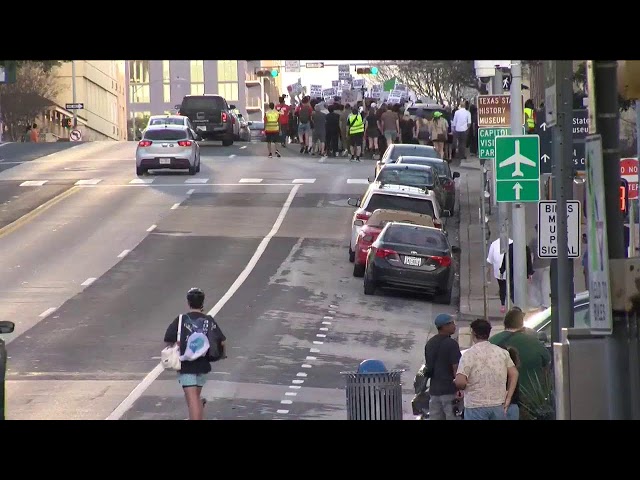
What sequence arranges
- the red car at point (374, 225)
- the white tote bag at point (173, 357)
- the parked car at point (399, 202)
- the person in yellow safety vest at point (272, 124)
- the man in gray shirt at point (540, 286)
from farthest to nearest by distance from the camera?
the person in yellow safety vest at point (272, 124)
the parked car at point (399, 202)
the red car at point (374, 225)
the man in gray shirt at point (540, 286)
the white tote bag at point (173, 357)

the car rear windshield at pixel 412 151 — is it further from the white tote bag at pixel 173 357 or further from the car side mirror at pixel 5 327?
the car side mirror at pixel 5 327

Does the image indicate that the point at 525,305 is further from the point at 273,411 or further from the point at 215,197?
the point at 215,197

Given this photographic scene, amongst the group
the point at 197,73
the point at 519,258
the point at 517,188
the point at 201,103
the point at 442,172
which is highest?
the point at 197,73

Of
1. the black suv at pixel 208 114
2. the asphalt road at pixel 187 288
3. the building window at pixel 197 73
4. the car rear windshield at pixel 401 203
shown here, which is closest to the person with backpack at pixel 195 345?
the asphalt road at pixel 187 288

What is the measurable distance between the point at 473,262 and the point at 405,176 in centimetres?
343

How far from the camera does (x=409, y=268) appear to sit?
26500mm

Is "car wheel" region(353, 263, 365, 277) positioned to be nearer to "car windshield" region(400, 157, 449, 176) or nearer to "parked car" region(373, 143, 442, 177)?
"car windshield" region(400, 157, 449, 176)

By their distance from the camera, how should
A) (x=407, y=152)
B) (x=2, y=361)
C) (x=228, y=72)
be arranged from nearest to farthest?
(x=2, y=361) < (x=407, y=152) < (x=228, y=72)

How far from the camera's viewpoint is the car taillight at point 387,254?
86.9ft

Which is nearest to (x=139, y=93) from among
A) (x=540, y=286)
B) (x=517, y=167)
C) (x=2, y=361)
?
(x=540, y=286)

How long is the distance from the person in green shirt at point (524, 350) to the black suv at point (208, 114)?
39709 millimetres

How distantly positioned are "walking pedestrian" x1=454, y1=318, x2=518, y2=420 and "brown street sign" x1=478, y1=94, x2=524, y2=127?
12993 millimetres

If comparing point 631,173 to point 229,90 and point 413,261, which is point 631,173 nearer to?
point 413,261

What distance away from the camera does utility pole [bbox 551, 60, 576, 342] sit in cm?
1286
